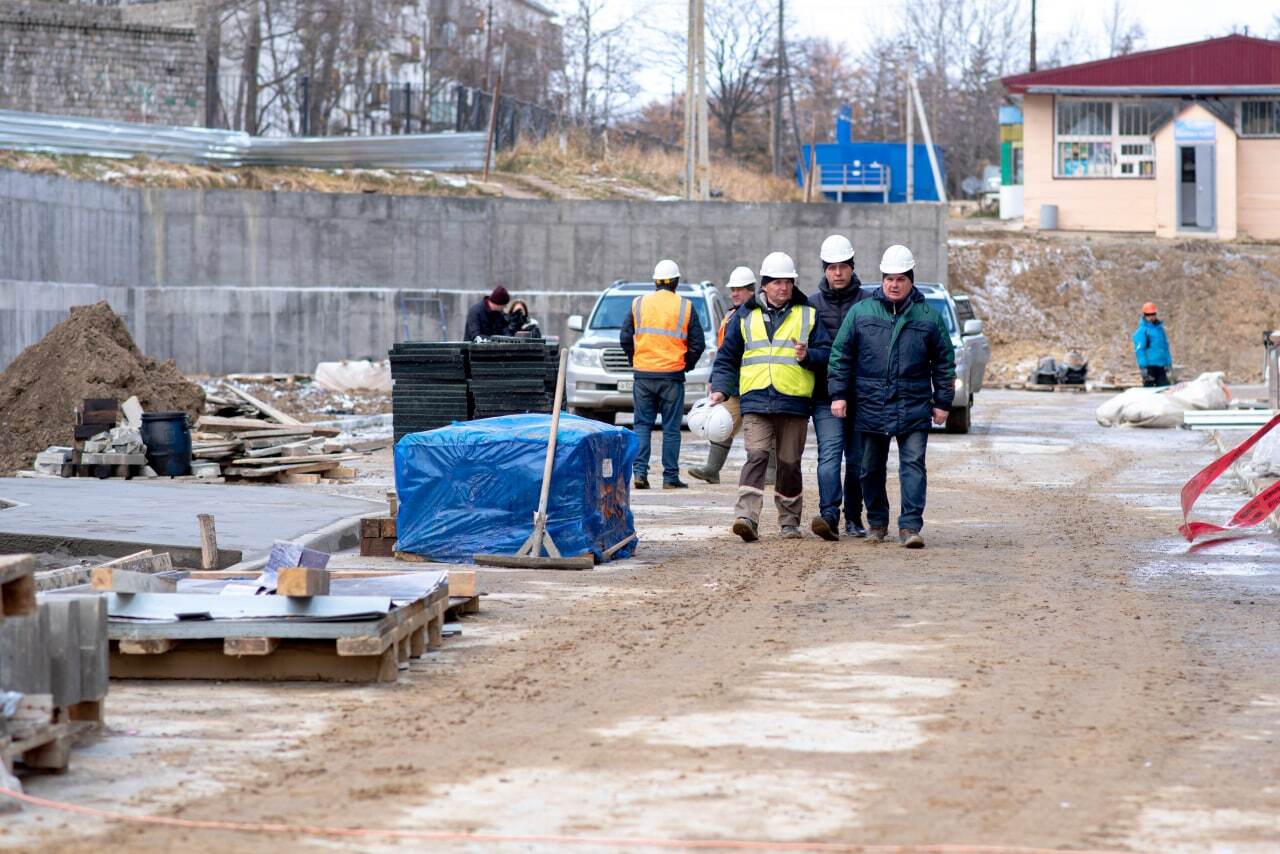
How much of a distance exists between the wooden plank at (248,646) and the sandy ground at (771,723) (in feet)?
0.55

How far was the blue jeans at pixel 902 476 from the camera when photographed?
1154 cm

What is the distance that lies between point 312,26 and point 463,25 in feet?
30.2

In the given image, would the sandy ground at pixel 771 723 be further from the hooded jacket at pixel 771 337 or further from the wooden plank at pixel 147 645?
the hooded jacket at pixel 771 337

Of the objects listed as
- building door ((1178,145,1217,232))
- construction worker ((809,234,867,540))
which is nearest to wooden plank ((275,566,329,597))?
construction worker ((809,234,867,540))

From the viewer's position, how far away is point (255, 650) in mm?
6789

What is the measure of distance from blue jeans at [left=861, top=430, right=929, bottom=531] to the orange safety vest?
4.34 meters

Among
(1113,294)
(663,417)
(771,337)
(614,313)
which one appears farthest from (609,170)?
(771,337)

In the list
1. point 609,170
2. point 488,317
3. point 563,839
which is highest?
point 609,170

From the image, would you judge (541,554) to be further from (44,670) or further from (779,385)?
(44,670)

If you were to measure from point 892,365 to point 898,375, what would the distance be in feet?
0.26

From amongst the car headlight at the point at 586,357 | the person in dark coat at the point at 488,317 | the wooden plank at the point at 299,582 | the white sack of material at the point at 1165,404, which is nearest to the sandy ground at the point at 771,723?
the wooden plank at the point at 299,582

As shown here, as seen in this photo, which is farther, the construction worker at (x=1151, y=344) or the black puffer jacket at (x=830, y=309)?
the construction worker at (x=1151, y=344)

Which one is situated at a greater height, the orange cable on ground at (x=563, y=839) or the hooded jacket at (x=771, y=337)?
Answer: the hooded jacket at (x=771, y=337)

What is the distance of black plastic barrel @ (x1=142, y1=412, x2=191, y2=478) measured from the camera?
16.2 m
